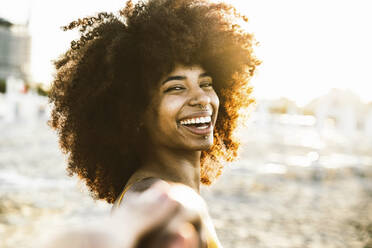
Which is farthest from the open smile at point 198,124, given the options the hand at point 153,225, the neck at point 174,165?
the hand at point 153,225

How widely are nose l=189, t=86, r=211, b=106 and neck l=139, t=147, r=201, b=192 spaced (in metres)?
0.21

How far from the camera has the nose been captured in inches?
68.0

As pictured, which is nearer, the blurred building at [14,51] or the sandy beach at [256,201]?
the sandy beach at [256,201]

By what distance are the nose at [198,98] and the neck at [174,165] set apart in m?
0.21

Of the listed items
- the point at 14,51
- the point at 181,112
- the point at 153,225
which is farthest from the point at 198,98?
the point at 14,51

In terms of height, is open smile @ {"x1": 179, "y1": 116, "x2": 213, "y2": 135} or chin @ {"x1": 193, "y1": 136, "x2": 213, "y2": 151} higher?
open smile @ {"x1": 179, "y1": 116, "x2": 213, "y2": 135}

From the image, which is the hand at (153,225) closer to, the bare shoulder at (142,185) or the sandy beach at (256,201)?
the bare shoulder at (142,185)

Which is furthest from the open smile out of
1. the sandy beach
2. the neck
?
the sandy beach

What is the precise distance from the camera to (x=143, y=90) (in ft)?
5.98

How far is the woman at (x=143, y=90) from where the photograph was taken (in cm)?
174

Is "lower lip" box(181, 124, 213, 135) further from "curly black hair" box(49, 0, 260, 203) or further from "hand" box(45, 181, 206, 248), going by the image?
"hand" box(45, 181, 206, 248)

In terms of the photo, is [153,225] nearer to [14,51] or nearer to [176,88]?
[176,88]

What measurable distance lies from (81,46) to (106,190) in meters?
0.68

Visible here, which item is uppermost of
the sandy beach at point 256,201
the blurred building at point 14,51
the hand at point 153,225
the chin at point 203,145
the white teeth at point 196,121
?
the blurred building at point 14,51
